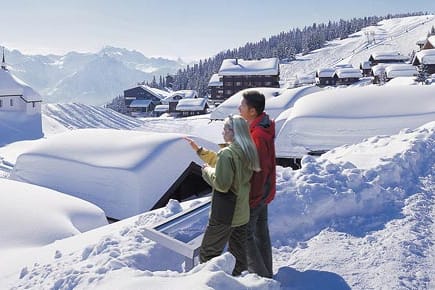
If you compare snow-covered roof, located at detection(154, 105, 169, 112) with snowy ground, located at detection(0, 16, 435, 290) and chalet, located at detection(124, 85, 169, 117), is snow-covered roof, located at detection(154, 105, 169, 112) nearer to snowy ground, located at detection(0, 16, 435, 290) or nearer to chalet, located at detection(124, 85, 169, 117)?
chalet, located at detection(124, 85, 169, 117)

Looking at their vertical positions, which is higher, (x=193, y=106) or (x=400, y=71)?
(x=400, y=71)

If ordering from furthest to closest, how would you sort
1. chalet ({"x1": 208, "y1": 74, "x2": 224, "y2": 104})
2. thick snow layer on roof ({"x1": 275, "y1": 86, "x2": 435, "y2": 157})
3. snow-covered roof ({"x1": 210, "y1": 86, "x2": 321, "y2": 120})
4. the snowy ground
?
1. chalet ({"x1": 208, "y1": 74, "x2": 224, "y2": 104})
2. snow-covered roof ({"x1": 210, "y1": 86, "x2": 321, "y2": 120})
3. thick snow layer on roof ({"x1": 275, "y1": 86, "x2": 435, "y2": 157})
4. the snowy ground

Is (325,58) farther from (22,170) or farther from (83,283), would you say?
(83,283)

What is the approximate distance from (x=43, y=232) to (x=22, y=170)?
296 inches

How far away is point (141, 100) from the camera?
88812mm

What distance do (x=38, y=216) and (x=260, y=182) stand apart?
670 cm

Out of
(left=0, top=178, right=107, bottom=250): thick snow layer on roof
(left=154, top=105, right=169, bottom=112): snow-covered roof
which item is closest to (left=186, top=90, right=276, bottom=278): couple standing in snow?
(left=0, top=178, right=107, bottom=250): thick snow layer on roof

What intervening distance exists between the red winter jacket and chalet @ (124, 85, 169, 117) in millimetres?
83004

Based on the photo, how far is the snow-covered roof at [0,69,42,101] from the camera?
39.0 meters

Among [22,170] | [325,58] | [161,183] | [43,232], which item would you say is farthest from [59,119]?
[325,58]

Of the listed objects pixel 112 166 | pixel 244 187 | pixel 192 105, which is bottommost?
pixel 112 166

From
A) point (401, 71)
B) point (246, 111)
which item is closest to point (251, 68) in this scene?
point (401, 71)

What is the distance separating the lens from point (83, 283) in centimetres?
468

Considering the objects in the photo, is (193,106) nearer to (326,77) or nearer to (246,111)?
(326,77)
